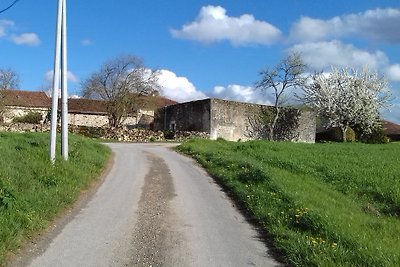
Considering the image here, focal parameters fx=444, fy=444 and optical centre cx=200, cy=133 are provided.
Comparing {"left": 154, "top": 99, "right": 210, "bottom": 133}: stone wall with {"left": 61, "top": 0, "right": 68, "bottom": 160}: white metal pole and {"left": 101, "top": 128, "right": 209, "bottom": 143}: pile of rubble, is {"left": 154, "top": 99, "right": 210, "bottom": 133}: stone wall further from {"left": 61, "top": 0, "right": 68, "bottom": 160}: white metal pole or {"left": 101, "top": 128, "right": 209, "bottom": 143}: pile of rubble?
{"left": 61, "top": 0, "right": 68, "bottom": 160}: white metal pole

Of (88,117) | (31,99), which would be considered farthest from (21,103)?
(88,117)

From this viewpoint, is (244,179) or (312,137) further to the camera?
(312,137)

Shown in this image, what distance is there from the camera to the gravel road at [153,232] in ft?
22.7

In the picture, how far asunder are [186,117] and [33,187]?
34.2 meters

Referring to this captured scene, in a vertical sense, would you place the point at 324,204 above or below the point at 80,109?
below

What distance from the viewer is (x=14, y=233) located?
717 cm

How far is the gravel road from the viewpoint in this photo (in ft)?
22.7

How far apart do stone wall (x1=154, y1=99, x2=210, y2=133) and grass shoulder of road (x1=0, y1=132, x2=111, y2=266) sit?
25.1 metres

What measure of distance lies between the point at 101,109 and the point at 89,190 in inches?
1852

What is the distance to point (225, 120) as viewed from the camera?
4178 cm

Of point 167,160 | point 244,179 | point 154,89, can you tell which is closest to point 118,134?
point 154,89

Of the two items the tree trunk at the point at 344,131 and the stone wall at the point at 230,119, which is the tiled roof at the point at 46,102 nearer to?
the stone wall at the point at 230,119

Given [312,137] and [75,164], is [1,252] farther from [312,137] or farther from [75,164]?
[312,137]

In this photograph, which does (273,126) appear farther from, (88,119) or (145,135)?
(88,119)
